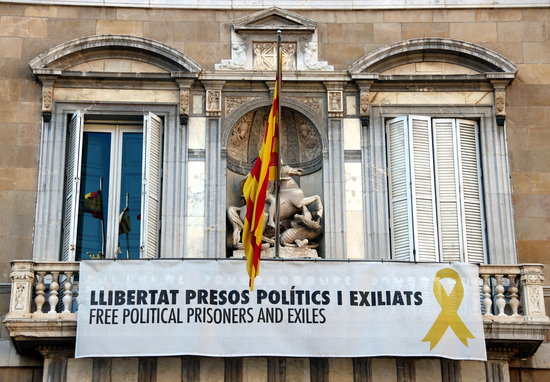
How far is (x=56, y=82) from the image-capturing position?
2055 centimetres

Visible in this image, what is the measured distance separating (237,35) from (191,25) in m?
0.85

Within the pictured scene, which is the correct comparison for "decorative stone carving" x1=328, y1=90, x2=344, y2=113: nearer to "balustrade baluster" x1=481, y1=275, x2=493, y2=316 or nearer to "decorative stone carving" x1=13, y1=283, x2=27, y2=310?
"balustrade baluster" x1=481, y1=275, x2=493, y2=316

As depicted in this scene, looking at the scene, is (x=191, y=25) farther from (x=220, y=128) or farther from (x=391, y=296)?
(x=391, y=296)

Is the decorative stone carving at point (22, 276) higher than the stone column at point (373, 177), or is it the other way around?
the stone column at point (373, 177)

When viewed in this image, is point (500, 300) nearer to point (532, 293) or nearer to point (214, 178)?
point (532, 293)

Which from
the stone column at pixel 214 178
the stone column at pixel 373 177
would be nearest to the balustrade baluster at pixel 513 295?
the stone column at pixel 373 177

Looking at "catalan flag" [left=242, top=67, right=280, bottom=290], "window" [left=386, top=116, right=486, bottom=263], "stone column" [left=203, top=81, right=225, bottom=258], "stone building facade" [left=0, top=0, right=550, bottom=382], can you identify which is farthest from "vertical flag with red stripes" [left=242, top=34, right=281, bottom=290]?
"window" [left=386, top=116, right=486, bottom=263]

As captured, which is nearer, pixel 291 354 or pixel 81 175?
pixel 291 354

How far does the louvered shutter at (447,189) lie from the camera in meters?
19.9

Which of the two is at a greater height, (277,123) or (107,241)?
(277,123)

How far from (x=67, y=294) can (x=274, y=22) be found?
20.8ft

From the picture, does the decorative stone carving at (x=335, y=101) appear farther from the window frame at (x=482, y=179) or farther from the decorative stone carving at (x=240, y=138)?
the decorative stone carving at (x=240, y=138)

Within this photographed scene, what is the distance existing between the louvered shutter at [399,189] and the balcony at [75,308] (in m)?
1.61

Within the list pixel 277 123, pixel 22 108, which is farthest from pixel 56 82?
pixel 277 123
